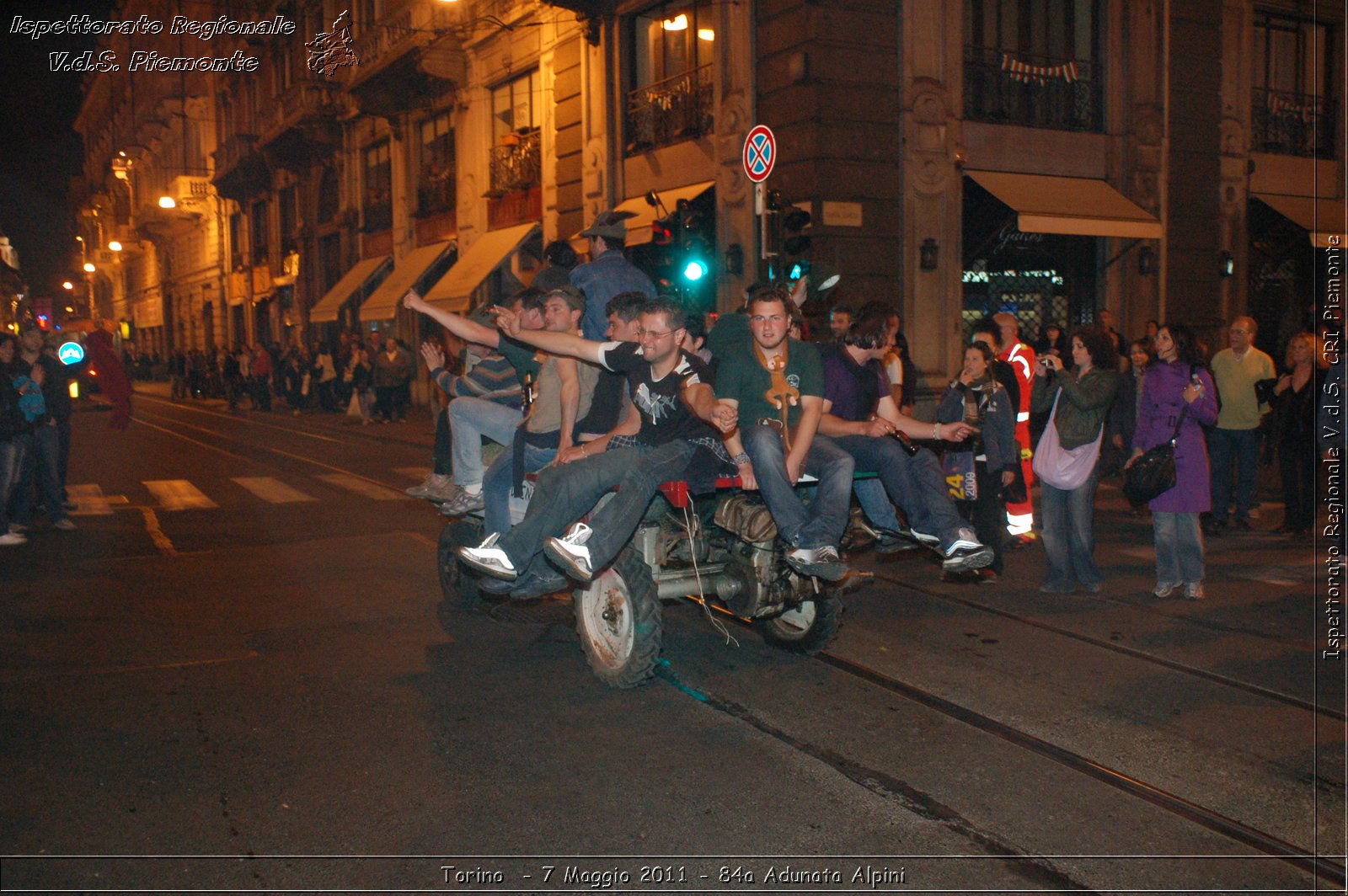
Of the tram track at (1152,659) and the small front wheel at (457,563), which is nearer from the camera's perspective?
the tram track at (1152,659)

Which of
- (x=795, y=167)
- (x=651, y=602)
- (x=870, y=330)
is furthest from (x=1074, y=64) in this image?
(x=651, y=602)

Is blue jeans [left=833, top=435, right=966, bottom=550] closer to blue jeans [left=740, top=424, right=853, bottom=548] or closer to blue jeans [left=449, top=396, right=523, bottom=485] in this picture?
blue jeans [left=740, top=424, right=853, bottom=548]

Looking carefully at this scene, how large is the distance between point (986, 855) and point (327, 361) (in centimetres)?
2684

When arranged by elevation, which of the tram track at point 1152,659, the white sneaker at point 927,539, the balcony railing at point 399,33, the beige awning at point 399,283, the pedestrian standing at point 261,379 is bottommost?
the tram track at point 1152,659

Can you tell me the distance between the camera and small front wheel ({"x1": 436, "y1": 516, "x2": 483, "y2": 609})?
7.05m

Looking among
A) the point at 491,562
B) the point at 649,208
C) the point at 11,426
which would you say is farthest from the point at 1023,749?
the point at 649,208

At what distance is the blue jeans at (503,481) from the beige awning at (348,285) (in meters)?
25.6

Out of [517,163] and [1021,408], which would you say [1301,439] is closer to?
[1021,408]

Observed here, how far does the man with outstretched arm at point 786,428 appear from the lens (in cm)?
527

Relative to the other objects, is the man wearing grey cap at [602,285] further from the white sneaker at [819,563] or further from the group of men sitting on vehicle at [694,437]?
the white sneaker at [819,563]

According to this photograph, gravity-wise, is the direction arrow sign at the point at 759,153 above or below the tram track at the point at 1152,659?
above

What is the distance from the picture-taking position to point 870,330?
6242mm

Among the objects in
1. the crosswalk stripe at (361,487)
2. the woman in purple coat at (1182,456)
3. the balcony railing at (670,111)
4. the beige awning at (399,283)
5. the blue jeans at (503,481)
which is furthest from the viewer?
the beige awning at (399,283)

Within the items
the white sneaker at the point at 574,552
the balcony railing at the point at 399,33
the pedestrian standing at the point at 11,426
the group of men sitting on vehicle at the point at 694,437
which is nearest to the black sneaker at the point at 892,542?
the group of men sitting on vehicle at the point at 694,437
